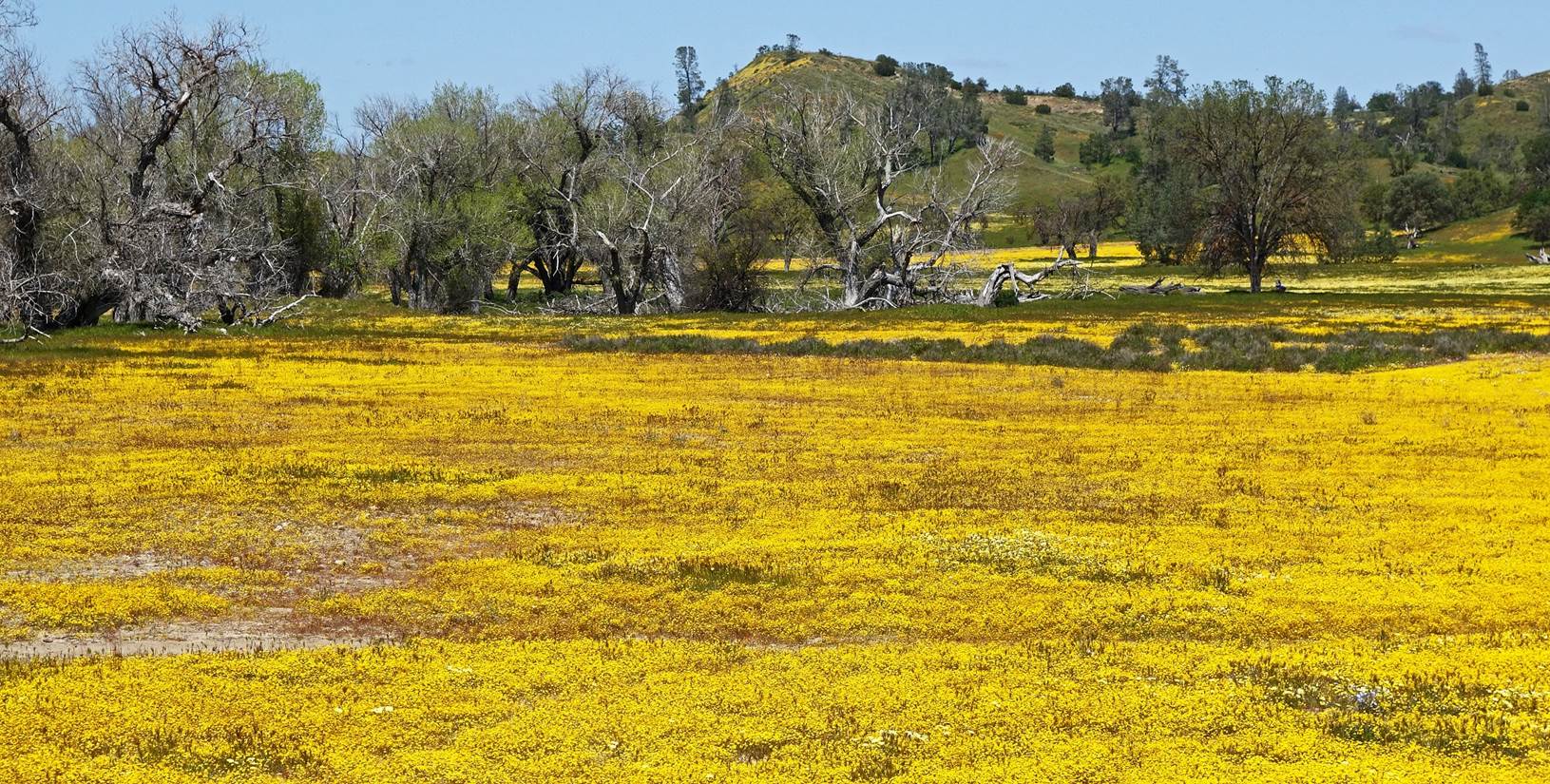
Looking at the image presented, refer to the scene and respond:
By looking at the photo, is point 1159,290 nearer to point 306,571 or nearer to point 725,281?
point 725,281

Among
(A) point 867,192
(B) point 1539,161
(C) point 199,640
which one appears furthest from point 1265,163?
(B) point 1539,161

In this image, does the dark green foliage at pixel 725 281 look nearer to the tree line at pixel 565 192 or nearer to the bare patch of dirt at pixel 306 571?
the tree line at pixel 565 192

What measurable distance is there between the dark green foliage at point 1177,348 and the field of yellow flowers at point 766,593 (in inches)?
453

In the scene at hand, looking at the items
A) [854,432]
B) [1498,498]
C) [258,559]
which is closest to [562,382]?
[854,432]

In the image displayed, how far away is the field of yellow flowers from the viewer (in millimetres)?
8758

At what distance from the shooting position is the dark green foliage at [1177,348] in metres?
→ 39.7

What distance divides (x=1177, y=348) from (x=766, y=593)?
32996mm

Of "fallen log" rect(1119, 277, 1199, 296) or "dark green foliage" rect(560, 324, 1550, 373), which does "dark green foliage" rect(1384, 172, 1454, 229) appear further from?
"dark green foliage" rect(560, 324, 1550, 373)

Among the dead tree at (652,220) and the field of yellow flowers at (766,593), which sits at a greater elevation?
the dead tree at (652,220)

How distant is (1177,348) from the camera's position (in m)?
42.9

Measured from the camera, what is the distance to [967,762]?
27.7 feet

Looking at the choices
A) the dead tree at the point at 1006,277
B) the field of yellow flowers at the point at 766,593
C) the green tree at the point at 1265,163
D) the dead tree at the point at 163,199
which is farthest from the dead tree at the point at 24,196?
the green tree at the point at 1265,163

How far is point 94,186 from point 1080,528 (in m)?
46.0

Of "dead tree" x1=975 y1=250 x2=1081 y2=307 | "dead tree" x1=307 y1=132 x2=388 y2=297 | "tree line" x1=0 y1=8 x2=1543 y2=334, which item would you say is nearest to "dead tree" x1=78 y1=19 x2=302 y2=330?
"tree line" x1=0 y1=8 x2=1543 y2=334
